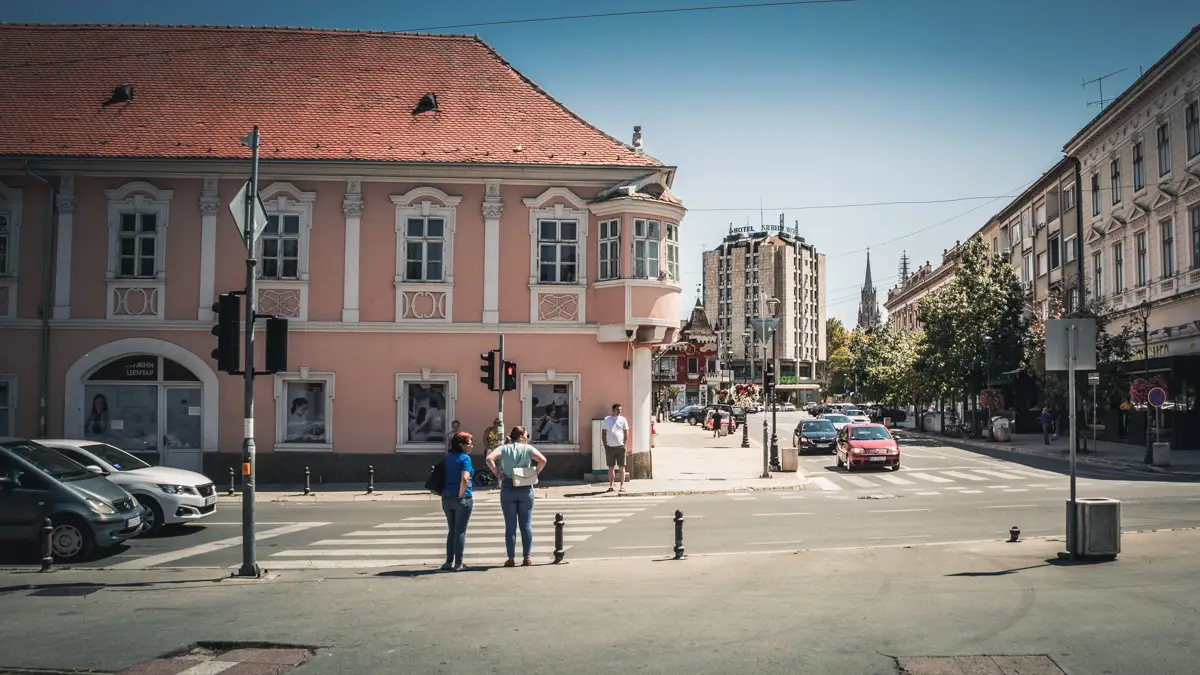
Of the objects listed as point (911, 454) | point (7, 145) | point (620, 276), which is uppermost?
point (7, 145)

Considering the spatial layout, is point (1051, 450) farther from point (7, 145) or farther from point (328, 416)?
point (7, 145)

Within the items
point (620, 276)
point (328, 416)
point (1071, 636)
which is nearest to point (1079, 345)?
point (1071, 636)

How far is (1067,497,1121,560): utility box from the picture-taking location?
12664 mm

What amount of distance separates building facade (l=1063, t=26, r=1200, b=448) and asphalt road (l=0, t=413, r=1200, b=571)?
12.3m

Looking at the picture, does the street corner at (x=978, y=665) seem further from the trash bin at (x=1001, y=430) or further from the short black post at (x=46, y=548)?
the trash bin at (x=1001, y=430)

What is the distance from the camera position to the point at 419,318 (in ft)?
84.5

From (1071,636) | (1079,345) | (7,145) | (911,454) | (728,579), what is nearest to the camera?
(1071,636)

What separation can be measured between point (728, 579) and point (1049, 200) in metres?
51.1

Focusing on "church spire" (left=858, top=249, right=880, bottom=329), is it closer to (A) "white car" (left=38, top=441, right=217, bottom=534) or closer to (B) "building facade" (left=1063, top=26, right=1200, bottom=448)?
(B) "building facade" (left=1063, top=26, right=1200, bottom=448)

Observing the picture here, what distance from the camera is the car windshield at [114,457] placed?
17.0 meters

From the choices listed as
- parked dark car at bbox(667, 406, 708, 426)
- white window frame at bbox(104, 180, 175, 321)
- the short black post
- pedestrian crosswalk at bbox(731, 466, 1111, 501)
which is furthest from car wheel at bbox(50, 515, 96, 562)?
parked dark car at bbox(667, 406, 708, 426)

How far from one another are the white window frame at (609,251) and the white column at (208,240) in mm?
10413

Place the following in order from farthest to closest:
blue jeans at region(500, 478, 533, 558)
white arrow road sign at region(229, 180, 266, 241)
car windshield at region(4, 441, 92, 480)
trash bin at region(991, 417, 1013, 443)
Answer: trash bin at region(991, 417, 1013, 443)
car windshield at region(4, 441, 92, 480)
white arrow road sign at region(229, 180, 266, 241)
blue jeans at region(500, 478, 533, 558)

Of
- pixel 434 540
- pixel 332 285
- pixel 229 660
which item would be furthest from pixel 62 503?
pixel 332 285
